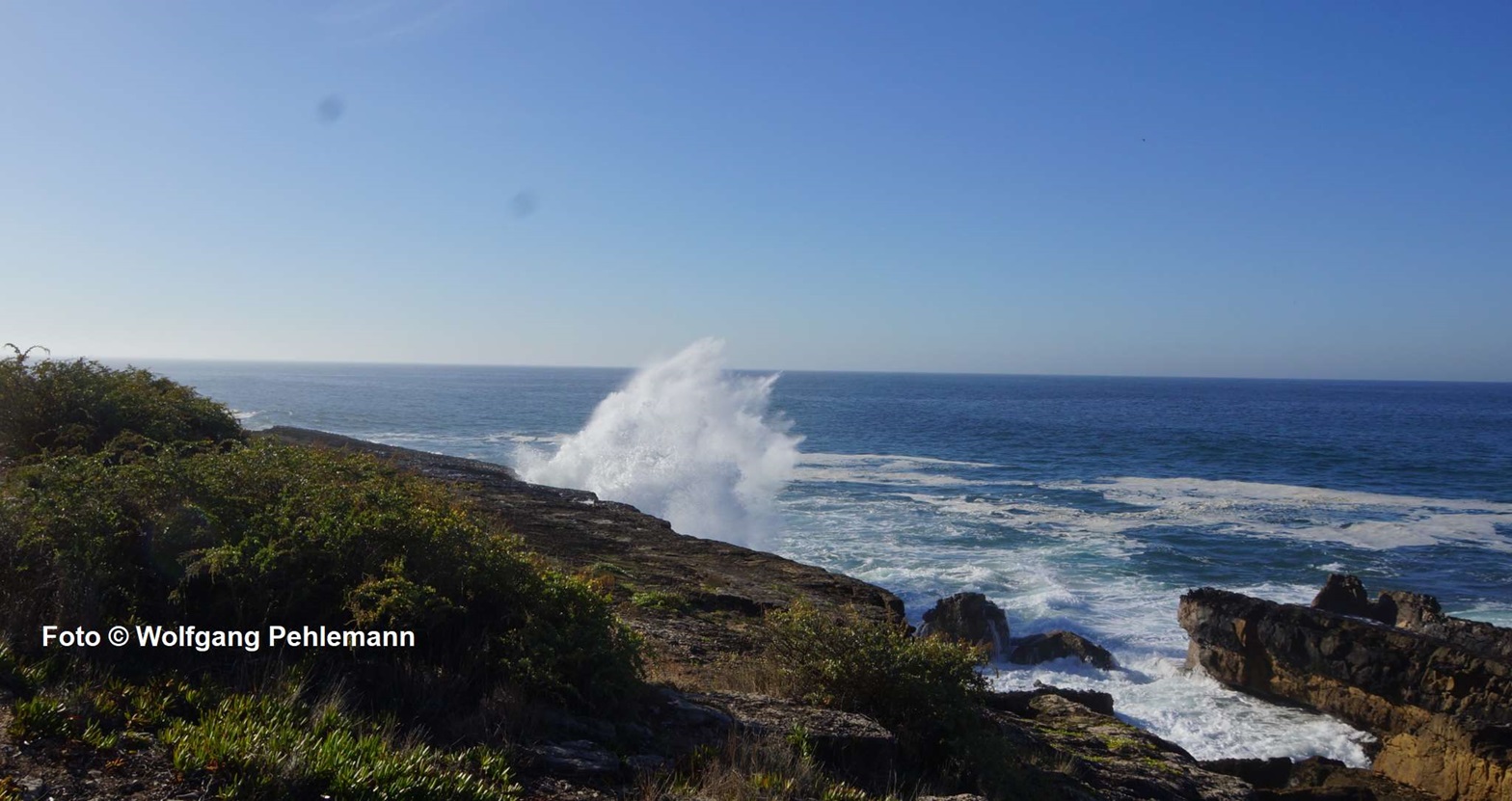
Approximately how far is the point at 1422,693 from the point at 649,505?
20.3 metres

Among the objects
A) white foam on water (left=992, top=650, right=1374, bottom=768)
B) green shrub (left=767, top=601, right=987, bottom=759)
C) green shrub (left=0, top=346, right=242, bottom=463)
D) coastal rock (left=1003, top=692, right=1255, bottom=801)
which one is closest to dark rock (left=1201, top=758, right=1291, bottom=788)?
white foam on water (left=992, top=650, right=1374, bottom=768)

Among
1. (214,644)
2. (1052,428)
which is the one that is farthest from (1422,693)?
(1052,428)

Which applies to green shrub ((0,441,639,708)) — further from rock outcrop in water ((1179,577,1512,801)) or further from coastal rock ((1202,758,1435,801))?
rock outcrop in water ((1179,577,1512,801))

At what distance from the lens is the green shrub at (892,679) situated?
20.6ft

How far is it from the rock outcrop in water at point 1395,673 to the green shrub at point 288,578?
443 inches

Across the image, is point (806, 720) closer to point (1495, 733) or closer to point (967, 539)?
point (1495, 733)

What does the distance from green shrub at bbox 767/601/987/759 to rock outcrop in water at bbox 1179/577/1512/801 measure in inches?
335

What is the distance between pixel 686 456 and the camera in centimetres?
3419

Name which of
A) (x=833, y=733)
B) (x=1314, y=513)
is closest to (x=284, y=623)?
(x=833, y=733)

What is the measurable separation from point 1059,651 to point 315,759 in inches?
587

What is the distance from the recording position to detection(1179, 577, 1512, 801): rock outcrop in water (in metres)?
11.3

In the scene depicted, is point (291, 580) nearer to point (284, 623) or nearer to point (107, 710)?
→ point (284, 623)

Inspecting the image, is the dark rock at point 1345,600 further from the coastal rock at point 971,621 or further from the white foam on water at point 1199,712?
the coastal rock at point 971,621

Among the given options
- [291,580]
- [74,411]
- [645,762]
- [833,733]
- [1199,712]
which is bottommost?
[1199,712]
